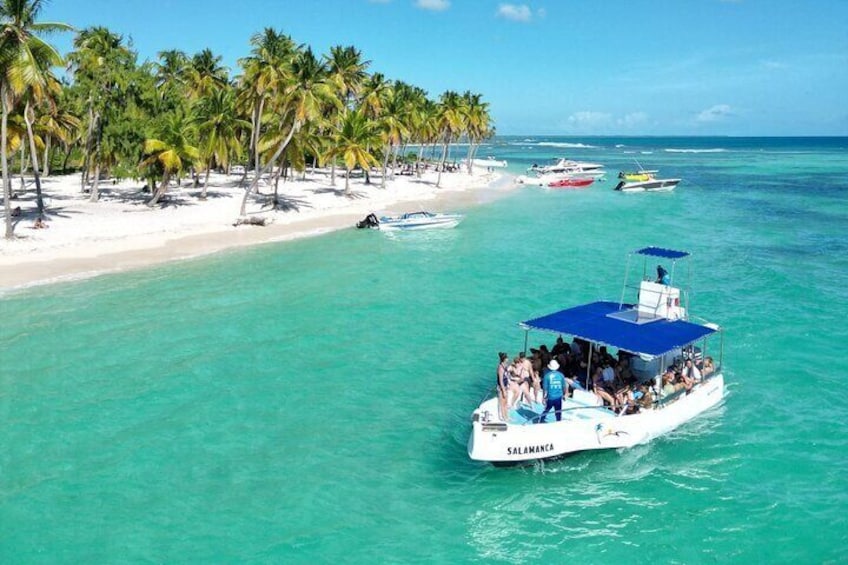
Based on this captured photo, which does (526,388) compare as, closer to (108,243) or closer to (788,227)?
(108,243)

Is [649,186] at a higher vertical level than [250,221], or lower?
higher

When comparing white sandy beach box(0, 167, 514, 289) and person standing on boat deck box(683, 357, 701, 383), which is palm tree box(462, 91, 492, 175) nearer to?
white sandy beach box(0, 167, 514, 289)

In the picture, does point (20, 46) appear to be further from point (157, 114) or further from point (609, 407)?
point (609, 407)

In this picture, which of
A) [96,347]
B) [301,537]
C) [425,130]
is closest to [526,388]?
[301,537]

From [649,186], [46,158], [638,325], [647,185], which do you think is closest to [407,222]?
[638,325]

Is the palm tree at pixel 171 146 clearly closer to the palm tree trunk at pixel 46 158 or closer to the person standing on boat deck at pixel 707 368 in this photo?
the palm tree trunk at pixel 46 158

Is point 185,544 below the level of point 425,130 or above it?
below

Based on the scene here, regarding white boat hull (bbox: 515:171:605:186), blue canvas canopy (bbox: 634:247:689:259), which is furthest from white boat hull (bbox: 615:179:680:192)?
blue canvas canopy (bbox: 634:247:689:259)
